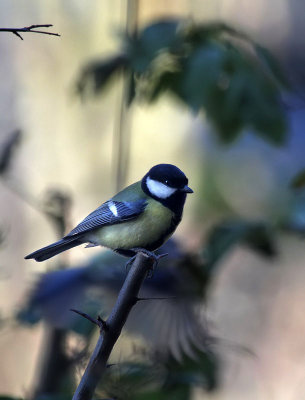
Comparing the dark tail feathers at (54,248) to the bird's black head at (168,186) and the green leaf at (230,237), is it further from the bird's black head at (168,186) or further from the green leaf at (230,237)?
the green leaf at (230,237)

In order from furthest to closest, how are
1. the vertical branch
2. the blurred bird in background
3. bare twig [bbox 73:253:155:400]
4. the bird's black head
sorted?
the vertical branch → the blurred bird in background → the bird's black head → bare twig [bbox 73:253:155:400]

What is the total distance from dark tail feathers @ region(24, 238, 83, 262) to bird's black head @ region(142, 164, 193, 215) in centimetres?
20

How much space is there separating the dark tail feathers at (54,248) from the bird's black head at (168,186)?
0.20 m

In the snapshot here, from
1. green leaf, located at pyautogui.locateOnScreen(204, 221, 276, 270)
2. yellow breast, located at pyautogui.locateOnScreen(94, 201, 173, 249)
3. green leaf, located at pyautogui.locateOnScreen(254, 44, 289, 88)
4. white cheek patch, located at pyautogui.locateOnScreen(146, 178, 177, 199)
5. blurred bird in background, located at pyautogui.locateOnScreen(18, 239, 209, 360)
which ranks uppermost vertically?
green leaf, located at pyautogui.locateOnScreen(254, 44, 289, 88)

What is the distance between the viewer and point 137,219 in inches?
58.3

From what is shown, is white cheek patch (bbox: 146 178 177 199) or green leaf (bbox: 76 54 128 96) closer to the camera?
white cheek patch (bbox: 146 178 177 199)

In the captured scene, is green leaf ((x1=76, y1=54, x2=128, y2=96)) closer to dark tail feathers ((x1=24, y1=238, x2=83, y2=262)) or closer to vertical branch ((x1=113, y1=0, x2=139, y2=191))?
vertical branch ((x1=113, y1=0, x2=139, y2=191))

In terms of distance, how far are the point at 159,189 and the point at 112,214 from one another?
0.12 m

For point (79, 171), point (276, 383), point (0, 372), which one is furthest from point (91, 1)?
point (276, 383)

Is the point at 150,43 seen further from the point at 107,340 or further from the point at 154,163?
the point at 154,163

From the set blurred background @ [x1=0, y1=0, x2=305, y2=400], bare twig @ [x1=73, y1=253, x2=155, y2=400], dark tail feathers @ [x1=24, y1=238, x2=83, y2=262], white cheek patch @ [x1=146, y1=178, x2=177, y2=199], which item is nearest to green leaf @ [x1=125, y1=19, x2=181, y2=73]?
white cheek patch @ [x1=146, y1=178, x2=177, y2=199]

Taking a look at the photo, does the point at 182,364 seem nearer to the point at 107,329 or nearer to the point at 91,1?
the point at 107,329

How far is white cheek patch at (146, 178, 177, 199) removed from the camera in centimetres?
144

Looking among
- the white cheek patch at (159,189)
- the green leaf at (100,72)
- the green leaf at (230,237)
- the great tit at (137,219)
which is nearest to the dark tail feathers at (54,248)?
the great tit at (137,219)
